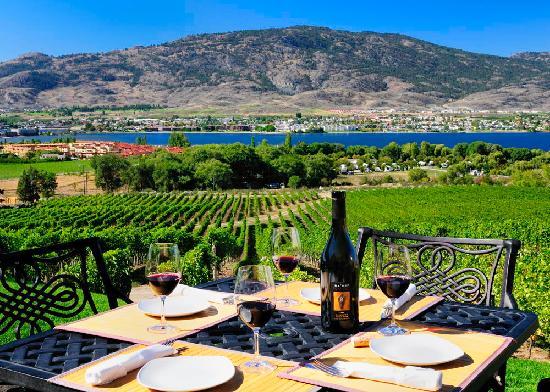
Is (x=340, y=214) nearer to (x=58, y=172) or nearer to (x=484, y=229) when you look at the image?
(x=484, y=229)

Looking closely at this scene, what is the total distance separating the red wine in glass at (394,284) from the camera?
256 centimetres

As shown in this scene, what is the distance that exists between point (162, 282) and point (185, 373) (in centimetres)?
58

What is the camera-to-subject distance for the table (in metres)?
2.21

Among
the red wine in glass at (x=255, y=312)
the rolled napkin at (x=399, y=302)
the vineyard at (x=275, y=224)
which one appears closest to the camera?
the red wine in glass at (x=255, y=312)

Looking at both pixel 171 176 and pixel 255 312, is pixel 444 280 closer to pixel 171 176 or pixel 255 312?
pixel 255 312

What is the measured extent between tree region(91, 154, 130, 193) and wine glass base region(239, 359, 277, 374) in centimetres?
8432

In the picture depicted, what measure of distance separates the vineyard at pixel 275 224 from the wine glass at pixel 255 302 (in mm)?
5099

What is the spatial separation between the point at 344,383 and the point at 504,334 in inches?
39.1

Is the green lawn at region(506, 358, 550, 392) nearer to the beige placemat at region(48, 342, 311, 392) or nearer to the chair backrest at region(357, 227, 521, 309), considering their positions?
the chair backrest at region(357, 227, 521, 309)

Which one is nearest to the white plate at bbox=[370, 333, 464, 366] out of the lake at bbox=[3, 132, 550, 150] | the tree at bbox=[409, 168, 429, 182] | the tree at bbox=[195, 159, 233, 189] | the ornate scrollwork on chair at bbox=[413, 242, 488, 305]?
the ornate scrollwork on chair at bbox=[413, 242, 488, 305]

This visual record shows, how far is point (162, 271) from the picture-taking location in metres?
2.65

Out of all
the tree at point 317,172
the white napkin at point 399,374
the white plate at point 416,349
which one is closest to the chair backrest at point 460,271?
the white plate at point 416,349

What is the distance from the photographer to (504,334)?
2.66 m

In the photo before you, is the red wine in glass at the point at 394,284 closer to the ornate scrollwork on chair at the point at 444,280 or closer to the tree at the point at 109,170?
the ornate scrollwork on chair at the point at 444,280
